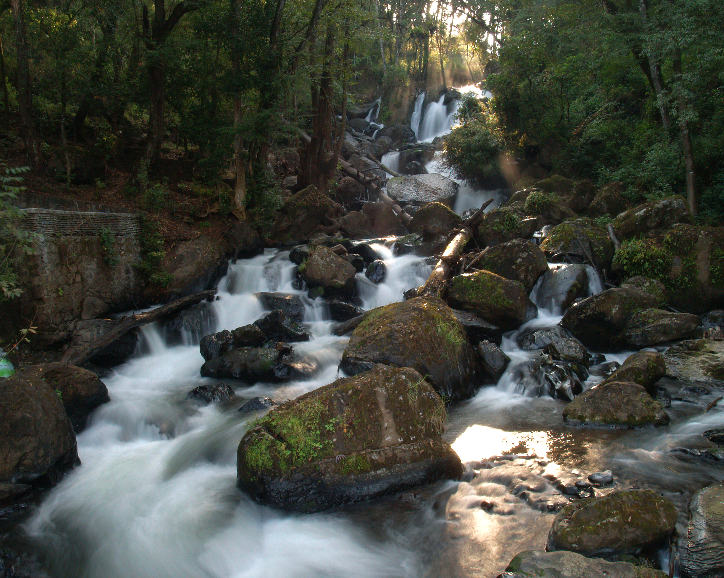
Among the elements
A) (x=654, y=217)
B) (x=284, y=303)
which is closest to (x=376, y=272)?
(x=284, y=303)

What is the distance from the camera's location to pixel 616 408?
235 inches

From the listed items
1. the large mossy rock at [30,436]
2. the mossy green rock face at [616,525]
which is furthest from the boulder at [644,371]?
the large mossy rock at [30,436]

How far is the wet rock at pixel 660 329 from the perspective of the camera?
8383 millimetres

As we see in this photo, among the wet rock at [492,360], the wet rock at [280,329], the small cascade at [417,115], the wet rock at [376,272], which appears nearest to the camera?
the wet rock at [492,360]

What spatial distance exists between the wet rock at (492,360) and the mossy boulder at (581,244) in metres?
5.04

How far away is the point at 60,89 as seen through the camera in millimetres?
12359

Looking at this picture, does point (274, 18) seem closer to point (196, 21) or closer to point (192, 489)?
point (196, 21)

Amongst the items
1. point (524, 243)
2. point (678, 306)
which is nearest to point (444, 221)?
point (524, 243)

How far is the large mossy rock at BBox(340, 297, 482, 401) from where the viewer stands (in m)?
6.56

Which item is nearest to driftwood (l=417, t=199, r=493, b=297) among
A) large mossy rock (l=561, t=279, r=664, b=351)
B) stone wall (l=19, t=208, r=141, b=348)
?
large mossy rock (l=561, t=279, r=664, b=351)

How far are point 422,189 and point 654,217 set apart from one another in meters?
Answer: 11.0

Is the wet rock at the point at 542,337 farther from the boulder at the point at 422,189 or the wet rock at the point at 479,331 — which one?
the boulder at the point at 422,189

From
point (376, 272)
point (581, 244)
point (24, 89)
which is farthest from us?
point (376, 272)

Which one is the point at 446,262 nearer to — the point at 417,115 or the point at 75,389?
the point at 75,389
